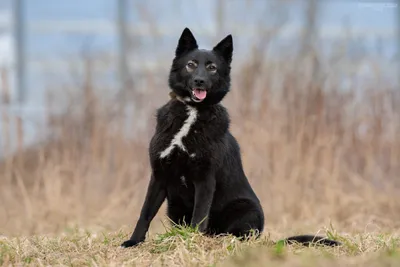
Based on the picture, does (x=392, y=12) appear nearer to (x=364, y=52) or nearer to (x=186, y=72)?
(x=364, y=52)

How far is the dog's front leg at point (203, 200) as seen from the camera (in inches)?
175

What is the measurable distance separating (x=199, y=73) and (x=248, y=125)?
3.27 m

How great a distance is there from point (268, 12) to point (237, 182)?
13.3 feet

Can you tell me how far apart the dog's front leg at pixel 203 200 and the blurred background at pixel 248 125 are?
2639 mm

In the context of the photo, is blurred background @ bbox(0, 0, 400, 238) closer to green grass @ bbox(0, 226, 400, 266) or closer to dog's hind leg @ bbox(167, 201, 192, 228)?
dog's hind leg @ bbox(167, 201, 192, 228)

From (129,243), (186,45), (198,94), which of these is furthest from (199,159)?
(186,45)

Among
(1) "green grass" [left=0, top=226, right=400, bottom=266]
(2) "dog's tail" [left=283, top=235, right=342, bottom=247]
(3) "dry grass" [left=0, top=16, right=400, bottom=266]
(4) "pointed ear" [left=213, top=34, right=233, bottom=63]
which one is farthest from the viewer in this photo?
(3) "dry grass" [left=0, top=16, right=400, bottom=266]

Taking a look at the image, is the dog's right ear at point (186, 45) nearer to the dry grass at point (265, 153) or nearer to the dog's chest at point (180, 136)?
the dog's chest at point (180, 136)

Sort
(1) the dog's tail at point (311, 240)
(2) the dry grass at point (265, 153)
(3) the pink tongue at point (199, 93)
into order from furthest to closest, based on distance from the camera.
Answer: (2) the dry grass at point (265, 153)
(3) the pink tongue at point (199, 93)
(1) the dog's tail at point (311, 240)

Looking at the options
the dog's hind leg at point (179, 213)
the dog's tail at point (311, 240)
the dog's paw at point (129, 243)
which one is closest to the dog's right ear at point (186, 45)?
the dog's hind leg at point (179, 213)

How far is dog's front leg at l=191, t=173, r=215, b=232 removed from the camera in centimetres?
446

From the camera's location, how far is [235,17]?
8500mm

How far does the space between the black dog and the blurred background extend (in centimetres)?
237

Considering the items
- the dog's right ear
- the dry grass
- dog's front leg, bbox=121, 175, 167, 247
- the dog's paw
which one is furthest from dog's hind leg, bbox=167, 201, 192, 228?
the dry grass
